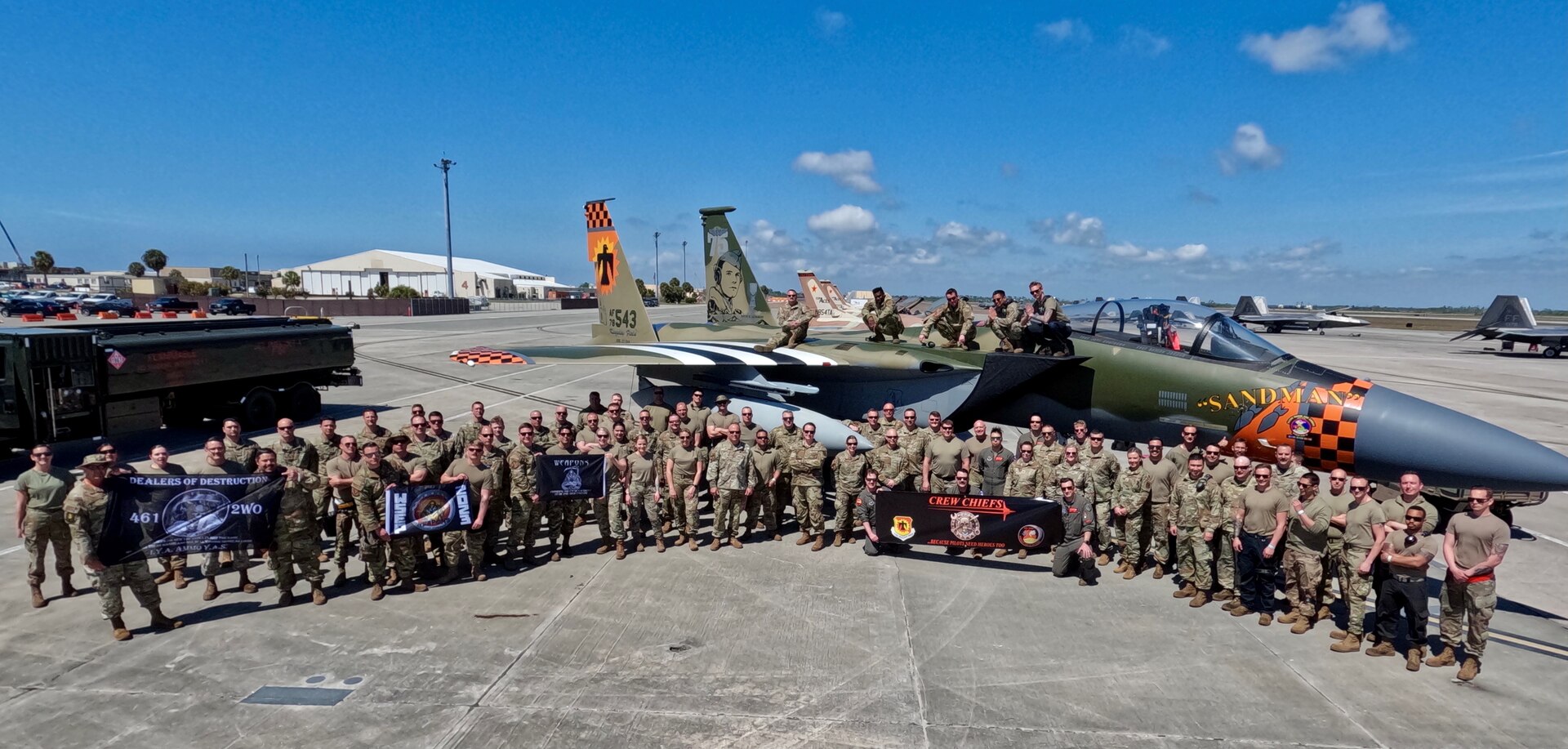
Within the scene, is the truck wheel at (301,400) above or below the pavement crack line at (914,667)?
above

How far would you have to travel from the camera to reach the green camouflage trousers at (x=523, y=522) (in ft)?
23.6

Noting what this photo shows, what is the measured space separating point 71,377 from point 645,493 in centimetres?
951

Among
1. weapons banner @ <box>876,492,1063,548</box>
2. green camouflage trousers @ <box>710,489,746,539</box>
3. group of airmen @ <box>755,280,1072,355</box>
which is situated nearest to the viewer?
weapons banner @ <box>876,492,1063,548</box>

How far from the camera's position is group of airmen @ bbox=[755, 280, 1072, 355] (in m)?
8.69

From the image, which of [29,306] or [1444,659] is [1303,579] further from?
[29,306]

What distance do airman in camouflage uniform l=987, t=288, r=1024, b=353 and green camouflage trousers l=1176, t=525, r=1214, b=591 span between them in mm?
3145

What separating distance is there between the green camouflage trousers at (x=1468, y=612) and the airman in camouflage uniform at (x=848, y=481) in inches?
188

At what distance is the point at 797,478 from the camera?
7.90 meters

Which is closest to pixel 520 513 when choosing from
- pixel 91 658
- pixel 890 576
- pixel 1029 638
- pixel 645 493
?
pixel 645 493

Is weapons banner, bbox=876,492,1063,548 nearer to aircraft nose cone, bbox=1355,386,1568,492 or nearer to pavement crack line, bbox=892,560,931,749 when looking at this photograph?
pavement crack line, bbox=892,560,931,749

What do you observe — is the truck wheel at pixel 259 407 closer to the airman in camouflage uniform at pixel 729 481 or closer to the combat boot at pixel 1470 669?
the airman in camouflage uniform at pixel 729 481

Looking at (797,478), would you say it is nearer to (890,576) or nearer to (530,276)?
(890,576)

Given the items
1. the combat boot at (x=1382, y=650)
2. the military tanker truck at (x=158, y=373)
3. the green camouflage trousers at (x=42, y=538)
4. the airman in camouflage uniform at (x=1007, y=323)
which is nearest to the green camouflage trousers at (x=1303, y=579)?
the combat boot at (x=1382, y=650)

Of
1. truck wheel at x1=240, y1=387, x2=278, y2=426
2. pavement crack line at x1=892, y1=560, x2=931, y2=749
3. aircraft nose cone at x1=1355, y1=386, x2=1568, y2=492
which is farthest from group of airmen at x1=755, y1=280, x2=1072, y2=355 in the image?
truck wheel at x1=240, y1=387, x2=278, y2=426
